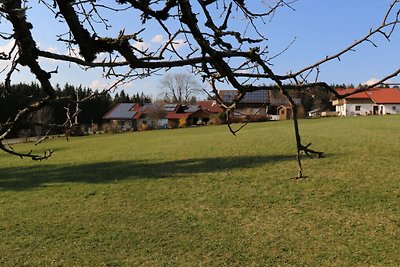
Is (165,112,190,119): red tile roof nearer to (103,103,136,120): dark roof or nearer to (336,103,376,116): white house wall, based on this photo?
(103,103,136,120): dark roof

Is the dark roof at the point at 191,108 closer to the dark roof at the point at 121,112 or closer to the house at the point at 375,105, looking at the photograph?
the dark roof at the point at 121,112

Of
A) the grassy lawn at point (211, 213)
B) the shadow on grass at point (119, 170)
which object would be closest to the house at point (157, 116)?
the shadow on grass at point (119, 170)

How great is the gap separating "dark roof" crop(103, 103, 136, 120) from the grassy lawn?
47912 mm

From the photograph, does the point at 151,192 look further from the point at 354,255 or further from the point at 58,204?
the point at 354,255

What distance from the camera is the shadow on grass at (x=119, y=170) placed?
19.0 m

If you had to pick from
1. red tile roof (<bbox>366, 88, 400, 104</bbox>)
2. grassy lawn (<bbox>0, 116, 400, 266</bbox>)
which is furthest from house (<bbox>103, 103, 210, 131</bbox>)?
grassy lawn (<bbox>0, 116, 400, 266</bbox>)

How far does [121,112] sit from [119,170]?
51.7 metres

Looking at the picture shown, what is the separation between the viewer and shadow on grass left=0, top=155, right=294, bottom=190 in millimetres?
19031

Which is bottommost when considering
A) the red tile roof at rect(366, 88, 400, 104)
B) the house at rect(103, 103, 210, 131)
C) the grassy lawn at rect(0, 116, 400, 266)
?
the grassy lawn at rect(0, 116, 400, 266)

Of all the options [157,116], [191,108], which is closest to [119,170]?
[157,116]

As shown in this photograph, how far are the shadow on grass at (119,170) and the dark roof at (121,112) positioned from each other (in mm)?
45798

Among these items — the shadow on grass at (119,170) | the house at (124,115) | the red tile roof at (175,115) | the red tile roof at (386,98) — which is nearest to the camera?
the shadow on grass at (119,170)

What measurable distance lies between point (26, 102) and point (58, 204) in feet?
43.3

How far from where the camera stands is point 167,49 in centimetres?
201
